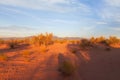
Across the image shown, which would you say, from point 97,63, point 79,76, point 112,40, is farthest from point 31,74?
A: point 112,40

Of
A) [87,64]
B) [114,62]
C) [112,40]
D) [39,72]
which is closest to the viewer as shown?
[39,72]

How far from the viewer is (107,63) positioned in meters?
23.8

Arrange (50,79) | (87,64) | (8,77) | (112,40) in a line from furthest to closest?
(112,40), (87,64), (50,79), (8,77)

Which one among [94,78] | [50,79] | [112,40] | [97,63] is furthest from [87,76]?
[112,40]

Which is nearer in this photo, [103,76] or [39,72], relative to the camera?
[39,72]

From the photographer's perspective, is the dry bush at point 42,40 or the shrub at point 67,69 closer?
the shrub at point 67,69

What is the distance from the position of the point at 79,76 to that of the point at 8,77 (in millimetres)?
5772

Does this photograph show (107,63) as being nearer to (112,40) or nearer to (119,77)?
(119,77)

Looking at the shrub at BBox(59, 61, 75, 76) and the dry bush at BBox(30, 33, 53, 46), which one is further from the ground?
the dry bush at BBox(30, 33, 53, 46)

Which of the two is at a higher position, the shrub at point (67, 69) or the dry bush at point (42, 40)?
the dry bush at point (42, 40)

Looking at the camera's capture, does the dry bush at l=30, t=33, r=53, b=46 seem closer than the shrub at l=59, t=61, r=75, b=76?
No

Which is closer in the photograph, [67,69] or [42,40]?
[67,69]

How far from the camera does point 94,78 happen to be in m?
17.7

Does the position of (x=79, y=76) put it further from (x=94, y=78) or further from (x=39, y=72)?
(x=39, y=72)
